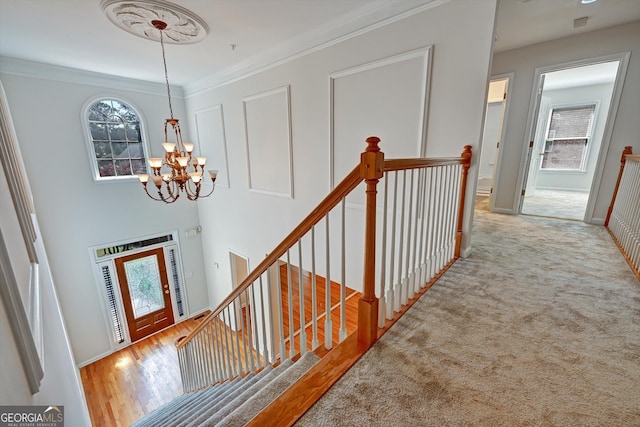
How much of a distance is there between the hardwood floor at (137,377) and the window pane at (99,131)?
13.7 ft

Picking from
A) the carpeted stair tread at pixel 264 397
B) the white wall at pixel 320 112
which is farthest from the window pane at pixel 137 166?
the carpeted stair tread at pixel 264 397

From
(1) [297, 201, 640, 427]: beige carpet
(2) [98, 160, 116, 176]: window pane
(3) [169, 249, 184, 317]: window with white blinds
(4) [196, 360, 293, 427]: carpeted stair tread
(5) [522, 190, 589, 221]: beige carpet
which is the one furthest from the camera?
(3) [169, 249, 184, 317]: window with white blinds

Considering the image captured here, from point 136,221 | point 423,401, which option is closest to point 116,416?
point 136,221

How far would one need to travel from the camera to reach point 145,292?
18.3 feet

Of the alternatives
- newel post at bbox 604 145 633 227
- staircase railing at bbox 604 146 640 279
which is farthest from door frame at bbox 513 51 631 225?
staircase railing at bbox 604 146 640 279

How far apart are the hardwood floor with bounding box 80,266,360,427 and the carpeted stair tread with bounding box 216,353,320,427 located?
2.15 metres

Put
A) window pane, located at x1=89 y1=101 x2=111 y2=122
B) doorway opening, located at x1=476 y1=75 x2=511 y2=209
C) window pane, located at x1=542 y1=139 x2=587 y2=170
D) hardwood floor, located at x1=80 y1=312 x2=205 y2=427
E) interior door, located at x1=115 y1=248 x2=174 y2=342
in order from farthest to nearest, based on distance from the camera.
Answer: window pane, located at x1=542 y1=139 x2=587 y2=170, doorway opening, located at x1=476 y1=75 x2=511 y2=209, interior door, located at x1=115 y1=248 x2=174 y2=342, window pane, located at x1=89 y1=101 x2=111 y2=122, hardwood floor, located at x1=80 y1=312 x2=205 y2=427

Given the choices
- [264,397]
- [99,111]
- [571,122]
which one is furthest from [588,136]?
[99,111]

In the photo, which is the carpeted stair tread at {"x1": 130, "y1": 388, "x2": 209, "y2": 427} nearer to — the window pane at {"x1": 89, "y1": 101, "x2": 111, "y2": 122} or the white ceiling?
the white ceiling

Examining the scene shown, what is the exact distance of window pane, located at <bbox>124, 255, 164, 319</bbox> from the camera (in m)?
5.39

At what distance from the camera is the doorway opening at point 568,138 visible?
4.95 metres

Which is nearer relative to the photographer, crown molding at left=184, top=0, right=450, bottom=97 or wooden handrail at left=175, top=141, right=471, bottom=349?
wooden handrail at left=175, top=141, right=471, bottom=349

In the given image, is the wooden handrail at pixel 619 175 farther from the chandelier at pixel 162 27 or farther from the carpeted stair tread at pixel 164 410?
the carpeted stair tread at pixel 164 410

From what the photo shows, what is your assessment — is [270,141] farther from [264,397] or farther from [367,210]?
[264,397]
